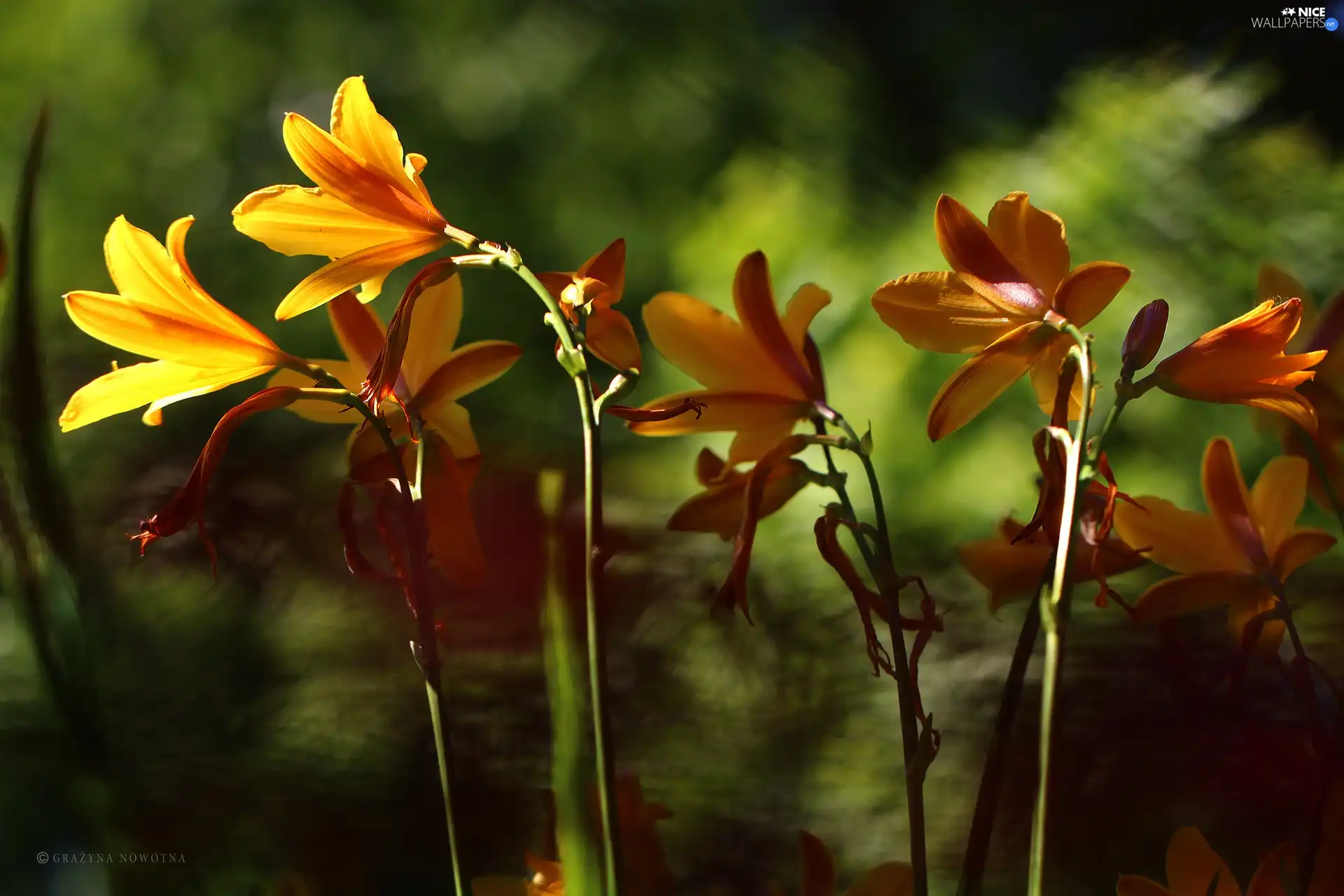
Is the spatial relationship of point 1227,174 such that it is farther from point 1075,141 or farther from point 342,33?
point 342,33

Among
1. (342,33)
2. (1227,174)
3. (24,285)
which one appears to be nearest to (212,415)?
(342,33)

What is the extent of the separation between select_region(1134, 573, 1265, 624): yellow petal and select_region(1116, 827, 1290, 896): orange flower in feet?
0.19

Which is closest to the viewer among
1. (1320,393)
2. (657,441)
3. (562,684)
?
(562,684)

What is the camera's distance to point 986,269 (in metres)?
0.25

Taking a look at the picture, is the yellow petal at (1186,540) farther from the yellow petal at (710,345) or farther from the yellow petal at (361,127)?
the yellow petal at (361,127)

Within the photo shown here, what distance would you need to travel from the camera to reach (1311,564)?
1.31ft

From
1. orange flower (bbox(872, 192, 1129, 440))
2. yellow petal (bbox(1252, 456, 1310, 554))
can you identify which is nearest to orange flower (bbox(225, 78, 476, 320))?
orange flower (bbox(872, 192, 1129, 440))

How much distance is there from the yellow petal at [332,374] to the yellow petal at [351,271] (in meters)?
0.03

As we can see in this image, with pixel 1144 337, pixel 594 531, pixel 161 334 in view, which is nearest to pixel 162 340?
pixel 161 334

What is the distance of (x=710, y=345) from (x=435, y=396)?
71 mm

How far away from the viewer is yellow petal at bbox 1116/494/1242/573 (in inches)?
10.9

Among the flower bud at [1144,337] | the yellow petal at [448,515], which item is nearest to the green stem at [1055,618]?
the flower bud at [1144,337]

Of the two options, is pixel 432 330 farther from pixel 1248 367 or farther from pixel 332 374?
pixel 1248 367

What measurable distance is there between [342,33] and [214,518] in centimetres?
81
